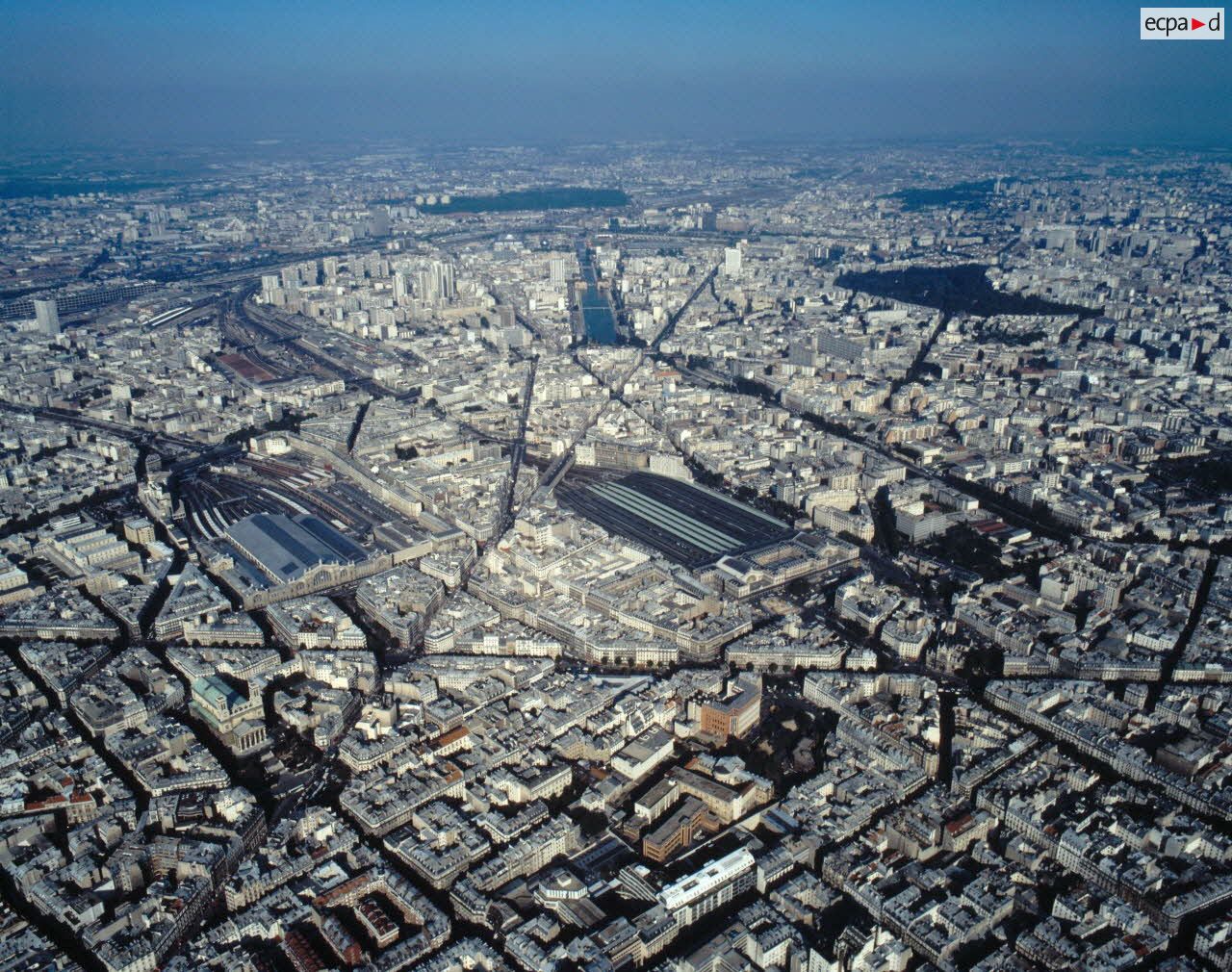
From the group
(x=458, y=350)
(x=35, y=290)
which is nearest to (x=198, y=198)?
(x=35, y=290)

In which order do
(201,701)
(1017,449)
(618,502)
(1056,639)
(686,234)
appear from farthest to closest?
(686,234)
(1017,449)
(618,502)
(1056,639)
(201,701)

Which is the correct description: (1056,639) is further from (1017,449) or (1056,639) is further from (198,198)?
(198,198)

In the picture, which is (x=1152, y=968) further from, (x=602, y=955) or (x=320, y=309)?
(x=320, y=309)

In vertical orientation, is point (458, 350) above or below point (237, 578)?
above

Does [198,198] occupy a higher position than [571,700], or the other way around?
[198,198]

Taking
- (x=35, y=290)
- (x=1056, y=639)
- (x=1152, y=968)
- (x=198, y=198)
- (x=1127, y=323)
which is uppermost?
(x=198, y=198)

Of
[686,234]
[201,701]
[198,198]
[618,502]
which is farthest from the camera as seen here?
[198,198]

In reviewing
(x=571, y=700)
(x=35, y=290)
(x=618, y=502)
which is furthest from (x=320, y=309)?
(x=571, y=700)

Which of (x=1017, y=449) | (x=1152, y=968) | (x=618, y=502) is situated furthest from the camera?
(x=1017, y=449)

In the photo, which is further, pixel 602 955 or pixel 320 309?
pixel 320 309
